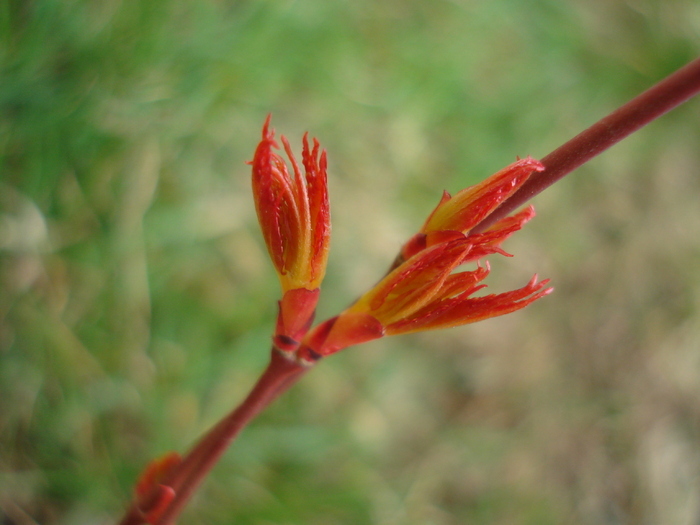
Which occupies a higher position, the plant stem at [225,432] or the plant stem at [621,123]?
the plant stem at [621,123]

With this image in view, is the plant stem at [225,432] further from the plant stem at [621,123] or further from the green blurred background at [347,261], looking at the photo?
the green blurred background at [347,261]

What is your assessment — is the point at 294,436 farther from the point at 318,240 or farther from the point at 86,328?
the point at 318,240

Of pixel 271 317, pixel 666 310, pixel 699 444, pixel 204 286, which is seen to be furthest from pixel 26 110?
pixel 699 444

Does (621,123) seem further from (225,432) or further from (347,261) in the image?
(347,261)

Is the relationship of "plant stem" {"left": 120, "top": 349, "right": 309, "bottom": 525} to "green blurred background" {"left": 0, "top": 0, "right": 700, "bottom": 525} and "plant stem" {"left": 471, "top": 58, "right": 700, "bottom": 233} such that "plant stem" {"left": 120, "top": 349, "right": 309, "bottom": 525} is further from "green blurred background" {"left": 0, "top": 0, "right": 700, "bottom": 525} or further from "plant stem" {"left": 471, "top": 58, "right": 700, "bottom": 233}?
"green blurred background" {"left": 0, "top": 0, "right": 700, "bottom": 525}

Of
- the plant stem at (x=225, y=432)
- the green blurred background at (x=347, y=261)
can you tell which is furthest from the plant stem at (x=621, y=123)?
the green blurred background at (x=347, y=261)

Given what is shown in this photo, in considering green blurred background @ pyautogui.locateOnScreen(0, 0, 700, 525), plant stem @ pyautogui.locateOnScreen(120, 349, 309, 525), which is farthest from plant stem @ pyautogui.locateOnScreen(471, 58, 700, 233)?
green blurred background @ pyautogui.locateOnScreen(0, 0, 700, 525)

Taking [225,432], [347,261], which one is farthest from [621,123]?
[347,261]
